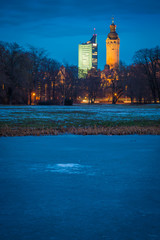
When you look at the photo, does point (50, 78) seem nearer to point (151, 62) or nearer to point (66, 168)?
point (151, 62)

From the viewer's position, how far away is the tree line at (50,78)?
7012 centimetres

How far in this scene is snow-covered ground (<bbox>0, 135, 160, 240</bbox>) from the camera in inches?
163

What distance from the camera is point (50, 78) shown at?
309 feet

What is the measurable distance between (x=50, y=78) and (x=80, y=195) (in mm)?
89692

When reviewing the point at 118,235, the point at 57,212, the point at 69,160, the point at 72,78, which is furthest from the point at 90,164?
the point at 72,78

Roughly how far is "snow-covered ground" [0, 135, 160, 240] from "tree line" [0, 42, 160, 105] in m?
54.7

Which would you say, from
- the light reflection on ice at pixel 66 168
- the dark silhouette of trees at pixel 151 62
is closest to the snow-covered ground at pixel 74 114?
the light reflection on ice at pixel 66 168

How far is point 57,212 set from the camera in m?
4.77

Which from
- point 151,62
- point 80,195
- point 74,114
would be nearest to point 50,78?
point 151,62

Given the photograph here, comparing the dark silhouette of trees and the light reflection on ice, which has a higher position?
the dark silhouette of trees

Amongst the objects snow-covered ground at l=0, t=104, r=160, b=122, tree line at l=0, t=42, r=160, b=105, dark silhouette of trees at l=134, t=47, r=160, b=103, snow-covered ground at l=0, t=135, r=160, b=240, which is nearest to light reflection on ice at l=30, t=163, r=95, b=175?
snow-covered ground at l=0, t=135, r=160, b=240

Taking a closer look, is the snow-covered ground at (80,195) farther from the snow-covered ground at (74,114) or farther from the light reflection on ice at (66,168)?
the snow-covered ground at (74,114)

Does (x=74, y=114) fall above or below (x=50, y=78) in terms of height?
below

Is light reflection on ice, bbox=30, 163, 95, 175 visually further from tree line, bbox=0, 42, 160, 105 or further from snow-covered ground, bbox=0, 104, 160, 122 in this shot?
tree line, bbox=0, 42, 160, 105
